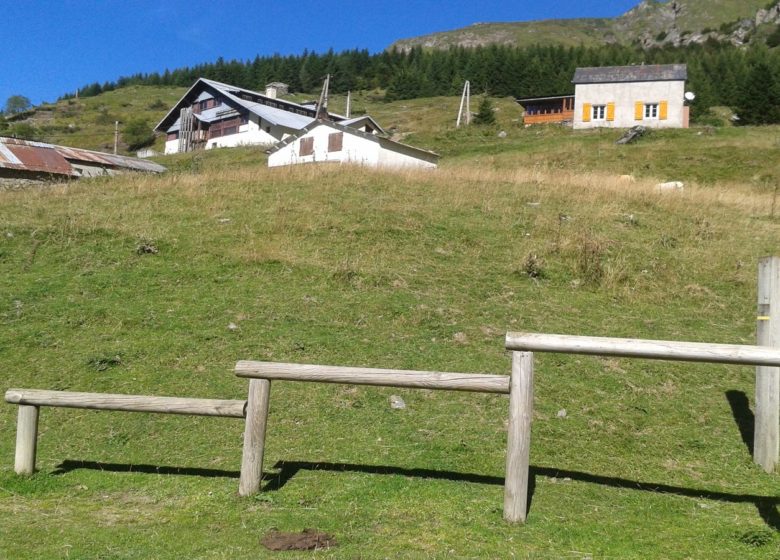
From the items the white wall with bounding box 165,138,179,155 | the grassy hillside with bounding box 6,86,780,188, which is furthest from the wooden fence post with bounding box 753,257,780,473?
the white wall with bounding box 165,138,179,155

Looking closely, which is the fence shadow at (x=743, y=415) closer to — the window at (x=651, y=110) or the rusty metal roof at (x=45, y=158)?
the rusty metal roof at (x=45, y=158)

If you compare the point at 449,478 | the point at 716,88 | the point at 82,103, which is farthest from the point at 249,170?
the point at 82,103

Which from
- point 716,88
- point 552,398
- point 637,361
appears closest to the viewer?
point 552,398

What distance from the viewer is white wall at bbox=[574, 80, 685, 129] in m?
47.4

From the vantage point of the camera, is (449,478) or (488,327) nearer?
(449,478)

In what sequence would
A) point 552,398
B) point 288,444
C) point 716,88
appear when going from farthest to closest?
1. point 716,88
2. point 552,398
3. point 288,444

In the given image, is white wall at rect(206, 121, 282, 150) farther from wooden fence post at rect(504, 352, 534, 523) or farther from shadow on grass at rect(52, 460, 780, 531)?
wooden fence post at rect(504, 352, 534, 523)

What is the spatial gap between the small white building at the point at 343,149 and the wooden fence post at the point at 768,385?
20545 mm

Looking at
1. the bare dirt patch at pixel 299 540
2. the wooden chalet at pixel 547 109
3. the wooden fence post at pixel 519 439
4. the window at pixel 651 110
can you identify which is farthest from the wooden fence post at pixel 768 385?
the wooden chalet at pixel 547 109

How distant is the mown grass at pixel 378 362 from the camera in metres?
4.55

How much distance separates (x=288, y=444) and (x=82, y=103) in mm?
119002

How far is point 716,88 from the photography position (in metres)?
69.2

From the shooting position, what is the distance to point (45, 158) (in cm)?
2789

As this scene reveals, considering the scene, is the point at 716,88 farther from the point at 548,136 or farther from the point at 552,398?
the point at 552,398
